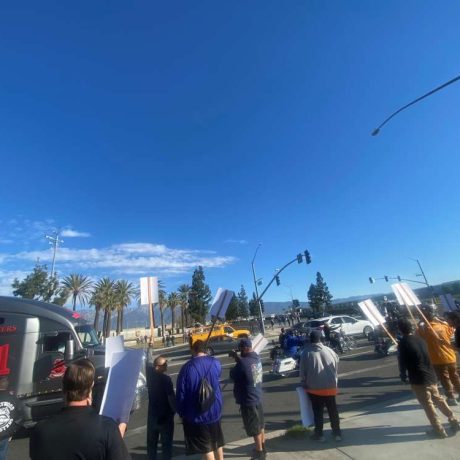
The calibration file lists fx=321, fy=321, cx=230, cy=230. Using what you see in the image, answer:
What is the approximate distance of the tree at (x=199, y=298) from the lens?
64562mm

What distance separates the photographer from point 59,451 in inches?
78.1

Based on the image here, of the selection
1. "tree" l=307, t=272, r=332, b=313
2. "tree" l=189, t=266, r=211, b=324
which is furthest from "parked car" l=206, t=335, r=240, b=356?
"tree" l=307, t=272, r=332, b=313

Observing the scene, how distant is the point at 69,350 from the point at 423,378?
7677 millimetres

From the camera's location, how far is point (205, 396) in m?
3.90

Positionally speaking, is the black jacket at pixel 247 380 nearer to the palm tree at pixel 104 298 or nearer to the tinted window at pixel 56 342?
the tinted window at pixel 56 342

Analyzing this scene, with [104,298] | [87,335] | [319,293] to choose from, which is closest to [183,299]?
[104,298]

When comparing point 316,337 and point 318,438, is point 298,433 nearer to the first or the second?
point 318,438

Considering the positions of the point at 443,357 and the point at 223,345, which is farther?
the point at 223,345

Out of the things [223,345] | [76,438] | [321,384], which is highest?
[223,345]

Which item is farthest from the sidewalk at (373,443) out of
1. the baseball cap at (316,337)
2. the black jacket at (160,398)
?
the baseball cap at (316,337)

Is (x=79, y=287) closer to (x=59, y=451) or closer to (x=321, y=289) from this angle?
(x=59, y=451)

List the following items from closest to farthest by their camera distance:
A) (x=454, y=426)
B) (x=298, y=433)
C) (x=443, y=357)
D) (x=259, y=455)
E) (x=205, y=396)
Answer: (x=205, y=396), (x=259, y=455), (x=454, y=426), (x=298, y=433), (x=443, y=357)

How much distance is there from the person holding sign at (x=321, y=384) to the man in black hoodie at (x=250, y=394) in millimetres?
865

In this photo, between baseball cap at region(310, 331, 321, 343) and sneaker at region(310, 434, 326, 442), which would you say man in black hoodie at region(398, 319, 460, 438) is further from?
sneaker at region(310, 434, 326, 442)
